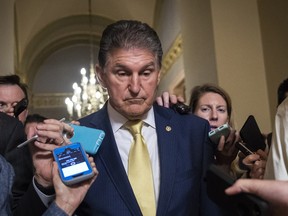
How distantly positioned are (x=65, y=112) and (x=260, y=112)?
10972 mm

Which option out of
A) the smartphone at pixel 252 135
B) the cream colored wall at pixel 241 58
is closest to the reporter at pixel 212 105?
the smartphone at pixel 252 135

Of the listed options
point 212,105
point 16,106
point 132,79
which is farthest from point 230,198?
point 16,106

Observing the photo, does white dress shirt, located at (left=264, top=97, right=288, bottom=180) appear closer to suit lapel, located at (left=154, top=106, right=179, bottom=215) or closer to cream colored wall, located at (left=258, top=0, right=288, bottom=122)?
suit lapel, located at (left=154, top=106, right=179, bottom=215)

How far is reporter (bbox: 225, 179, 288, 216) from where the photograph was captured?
0.84 metres

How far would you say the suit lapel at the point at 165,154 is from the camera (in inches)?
48.5

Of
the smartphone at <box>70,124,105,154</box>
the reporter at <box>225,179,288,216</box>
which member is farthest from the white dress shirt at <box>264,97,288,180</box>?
the smartphone at <box>70,124,105,154</box>

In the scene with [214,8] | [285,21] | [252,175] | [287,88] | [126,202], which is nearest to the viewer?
[126,202]

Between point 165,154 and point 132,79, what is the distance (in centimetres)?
29

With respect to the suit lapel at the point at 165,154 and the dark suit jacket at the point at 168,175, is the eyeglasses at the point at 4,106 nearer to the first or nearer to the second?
the dark suit jacket at the point at 168,175

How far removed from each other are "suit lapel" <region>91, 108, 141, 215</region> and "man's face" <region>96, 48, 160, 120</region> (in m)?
0.10

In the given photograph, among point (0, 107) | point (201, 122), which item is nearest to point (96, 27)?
point (0, 107)

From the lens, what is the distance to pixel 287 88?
2.26 m

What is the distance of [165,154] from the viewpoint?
131 centimetres

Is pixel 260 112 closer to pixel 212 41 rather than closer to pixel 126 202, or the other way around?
pixel 212 41
